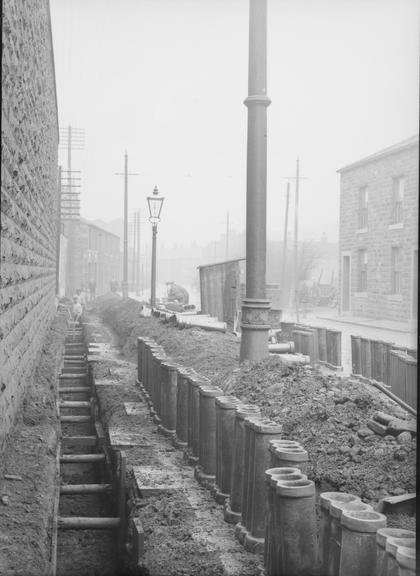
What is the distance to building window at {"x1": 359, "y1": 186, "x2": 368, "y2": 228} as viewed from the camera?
1634 cm

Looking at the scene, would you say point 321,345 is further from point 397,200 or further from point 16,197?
point 16,197

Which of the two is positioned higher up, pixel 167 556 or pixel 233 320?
pixel 233 320

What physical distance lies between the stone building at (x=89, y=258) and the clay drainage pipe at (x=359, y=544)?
97.6 feet

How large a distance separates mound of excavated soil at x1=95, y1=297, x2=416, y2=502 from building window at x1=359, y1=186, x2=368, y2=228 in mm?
9379

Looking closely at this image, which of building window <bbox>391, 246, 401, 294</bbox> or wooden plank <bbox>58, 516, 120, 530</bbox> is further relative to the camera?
building window <bbox>391, 246, 401, 294</bbox>

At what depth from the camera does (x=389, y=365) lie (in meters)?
7.97

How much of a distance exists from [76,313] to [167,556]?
747 inches

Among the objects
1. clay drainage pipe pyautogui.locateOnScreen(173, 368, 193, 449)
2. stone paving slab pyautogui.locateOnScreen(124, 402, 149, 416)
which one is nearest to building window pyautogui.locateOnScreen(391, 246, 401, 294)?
stone paving slab pyautogui.locateOnScreen(124, 402, 149, 416)

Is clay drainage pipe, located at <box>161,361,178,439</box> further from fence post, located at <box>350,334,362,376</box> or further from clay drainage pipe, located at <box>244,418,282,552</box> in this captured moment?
fence post, located at <box>350,334,362,376</box>

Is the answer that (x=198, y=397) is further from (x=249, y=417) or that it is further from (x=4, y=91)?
(x=4, y=91)

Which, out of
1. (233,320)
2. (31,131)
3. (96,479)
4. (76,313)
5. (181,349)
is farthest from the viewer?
(76,313)

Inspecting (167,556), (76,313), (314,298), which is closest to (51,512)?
(167,556)

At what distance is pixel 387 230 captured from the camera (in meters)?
13.1

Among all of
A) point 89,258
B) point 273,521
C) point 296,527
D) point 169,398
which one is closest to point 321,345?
point 169,398
